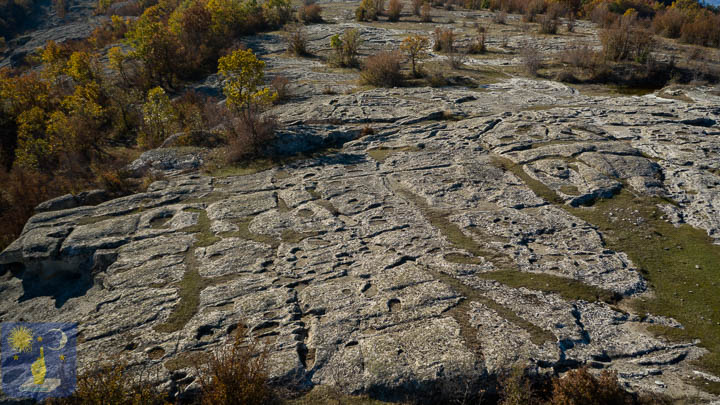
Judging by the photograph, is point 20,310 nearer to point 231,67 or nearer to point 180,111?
point 231,67

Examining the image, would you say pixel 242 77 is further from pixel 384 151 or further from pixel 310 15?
pixel 310 15

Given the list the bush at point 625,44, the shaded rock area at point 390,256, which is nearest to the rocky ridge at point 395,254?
the shaded rock area at point 390,256

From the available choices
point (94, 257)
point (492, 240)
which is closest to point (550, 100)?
point (492, 240)

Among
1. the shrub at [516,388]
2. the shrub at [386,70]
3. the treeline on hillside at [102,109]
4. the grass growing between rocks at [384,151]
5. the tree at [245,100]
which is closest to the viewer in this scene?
the shrub at [516,388]

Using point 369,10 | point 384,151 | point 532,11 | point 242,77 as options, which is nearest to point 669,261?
point 384,151

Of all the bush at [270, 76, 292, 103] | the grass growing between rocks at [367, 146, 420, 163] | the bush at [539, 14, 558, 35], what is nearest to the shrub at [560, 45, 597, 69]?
the bush at [539, 14, 558, 35]

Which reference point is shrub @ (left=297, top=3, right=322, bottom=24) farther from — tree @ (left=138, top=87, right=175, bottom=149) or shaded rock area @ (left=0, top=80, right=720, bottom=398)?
shaded rock area @ (left=0, top=80, right=720, bottom=398)

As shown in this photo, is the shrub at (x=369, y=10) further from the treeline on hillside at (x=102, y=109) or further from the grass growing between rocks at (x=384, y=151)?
the grass growing between rocks at (x=384, y=151)
